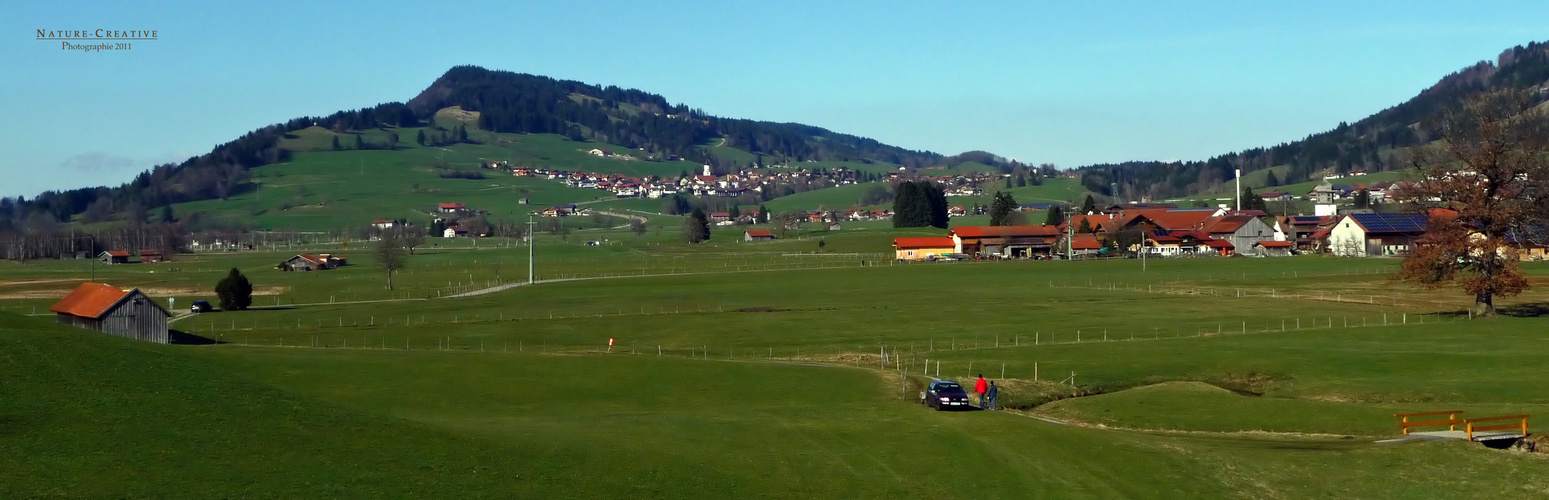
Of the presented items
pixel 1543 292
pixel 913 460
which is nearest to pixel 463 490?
pixel 913 460

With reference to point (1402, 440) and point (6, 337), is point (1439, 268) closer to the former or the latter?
point (1402, 440)

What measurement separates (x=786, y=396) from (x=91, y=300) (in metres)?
46.6

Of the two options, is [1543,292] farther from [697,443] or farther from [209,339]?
[209,339]

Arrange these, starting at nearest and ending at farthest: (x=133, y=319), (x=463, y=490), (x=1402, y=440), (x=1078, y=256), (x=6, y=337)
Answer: (x=463, y=490)
(x=6, y=337)
(x=1402, y=440)
(x=133, y=319)
(x=1078, y=256)

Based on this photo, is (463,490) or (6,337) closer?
(463,490)

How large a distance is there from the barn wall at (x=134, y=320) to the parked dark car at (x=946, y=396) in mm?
46249

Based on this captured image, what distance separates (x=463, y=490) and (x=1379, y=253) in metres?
148

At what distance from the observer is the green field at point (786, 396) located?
29.8 metres

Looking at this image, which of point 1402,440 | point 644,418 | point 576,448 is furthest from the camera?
point 644,418

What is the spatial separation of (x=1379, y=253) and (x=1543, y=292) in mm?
63537

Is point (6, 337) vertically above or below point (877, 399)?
above

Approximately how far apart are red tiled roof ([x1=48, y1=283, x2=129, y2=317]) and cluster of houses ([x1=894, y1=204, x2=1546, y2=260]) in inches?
4186

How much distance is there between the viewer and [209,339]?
76062 mm

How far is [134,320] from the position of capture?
71250 mm
